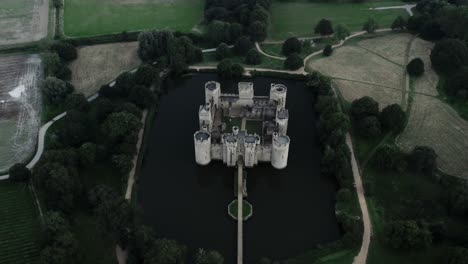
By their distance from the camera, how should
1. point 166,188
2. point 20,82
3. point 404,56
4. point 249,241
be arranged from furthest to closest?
point 404,56 < point 20,82 < point 166,188 < point 249,241

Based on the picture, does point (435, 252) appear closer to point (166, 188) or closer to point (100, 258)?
point (166, 188)

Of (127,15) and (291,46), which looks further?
(127,15)

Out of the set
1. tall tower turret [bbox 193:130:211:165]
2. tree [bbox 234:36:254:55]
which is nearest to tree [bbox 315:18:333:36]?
tree [bbox 234:36:254:55]

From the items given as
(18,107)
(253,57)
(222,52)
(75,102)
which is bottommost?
(18,107)

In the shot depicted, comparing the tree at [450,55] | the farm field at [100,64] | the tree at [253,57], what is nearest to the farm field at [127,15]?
the farm field at [100,64]

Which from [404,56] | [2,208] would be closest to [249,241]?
[2,208]

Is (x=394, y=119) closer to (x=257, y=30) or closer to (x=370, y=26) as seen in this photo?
(x=370, y=26)

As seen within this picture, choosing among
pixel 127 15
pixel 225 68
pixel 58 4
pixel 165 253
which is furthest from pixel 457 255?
pixel 58 4
